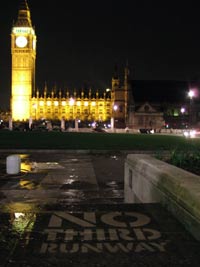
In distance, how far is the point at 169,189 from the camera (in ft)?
19.2

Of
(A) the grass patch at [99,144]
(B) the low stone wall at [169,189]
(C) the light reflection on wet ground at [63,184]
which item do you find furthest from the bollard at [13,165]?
(A) the grass patch at [99,144]

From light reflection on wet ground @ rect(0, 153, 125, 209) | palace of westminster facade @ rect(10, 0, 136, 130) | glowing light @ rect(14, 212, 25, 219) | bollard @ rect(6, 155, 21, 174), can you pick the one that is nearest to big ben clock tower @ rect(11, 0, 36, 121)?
palace of westminster facade @ rect(10, 0, 136, 130)

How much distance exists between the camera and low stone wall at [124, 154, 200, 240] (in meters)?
4.89

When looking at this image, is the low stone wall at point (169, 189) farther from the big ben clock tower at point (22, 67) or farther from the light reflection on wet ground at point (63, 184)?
the big ben clock tower at point (22, 67)

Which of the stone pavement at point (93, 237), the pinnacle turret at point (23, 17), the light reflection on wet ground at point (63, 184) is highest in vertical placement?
the pinnacle turret at point (23, 17)

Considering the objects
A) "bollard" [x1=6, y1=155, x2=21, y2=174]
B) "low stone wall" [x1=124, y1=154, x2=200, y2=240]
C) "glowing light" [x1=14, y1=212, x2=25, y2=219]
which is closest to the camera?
"low stone wall" [x1=124, y1=154, x2=200, y2=240]

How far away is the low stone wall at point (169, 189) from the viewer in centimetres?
489

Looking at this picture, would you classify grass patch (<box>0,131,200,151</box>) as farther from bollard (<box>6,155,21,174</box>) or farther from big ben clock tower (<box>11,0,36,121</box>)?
big ben clock tower (<box>11,0,36,121</box>)

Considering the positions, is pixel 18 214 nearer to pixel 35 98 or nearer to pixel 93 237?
pixel 93 237

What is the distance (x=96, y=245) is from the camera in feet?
14.8

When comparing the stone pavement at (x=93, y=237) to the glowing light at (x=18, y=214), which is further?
the glowing light at (x=18, y=214)

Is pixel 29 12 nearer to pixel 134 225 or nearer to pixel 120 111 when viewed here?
pixel 120 111

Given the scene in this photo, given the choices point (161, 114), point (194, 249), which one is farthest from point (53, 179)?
point (161, 114)

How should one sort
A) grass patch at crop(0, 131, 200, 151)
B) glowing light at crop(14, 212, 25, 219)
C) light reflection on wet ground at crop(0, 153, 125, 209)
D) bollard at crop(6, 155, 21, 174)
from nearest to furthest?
glowing light at crop(14, 212, 25, 219) < light reflection on wet ground at crop(0, 153, 125, 209) < bollard at crop(6, 155, 21, 174) < grass patch at crop(0, 131, 200, 151)
